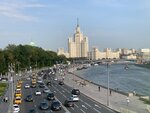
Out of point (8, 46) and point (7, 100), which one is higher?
point (8, 46)

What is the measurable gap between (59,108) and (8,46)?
126m

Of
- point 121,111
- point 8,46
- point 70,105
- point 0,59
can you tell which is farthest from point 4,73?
point 121,111

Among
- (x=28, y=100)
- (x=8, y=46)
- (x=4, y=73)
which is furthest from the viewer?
(x=8, y=46)

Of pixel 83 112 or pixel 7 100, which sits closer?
pixel 83 112

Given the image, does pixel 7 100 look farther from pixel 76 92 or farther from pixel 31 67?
pixel 31 67

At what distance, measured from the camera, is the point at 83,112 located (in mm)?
45531

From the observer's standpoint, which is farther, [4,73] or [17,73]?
[17,73]

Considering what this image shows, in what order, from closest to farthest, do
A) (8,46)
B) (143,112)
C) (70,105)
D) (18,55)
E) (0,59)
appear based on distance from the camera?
1. (143,112)
2. (70,105)
3. (0,59)
4. (18,55)
5. (8,46)

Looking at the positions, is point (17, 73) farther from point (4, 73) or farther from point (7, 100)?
point (7, 100)

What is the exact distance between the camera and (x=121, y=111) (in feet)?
145

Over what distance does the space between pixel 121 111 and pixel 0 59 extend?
80.5 meters

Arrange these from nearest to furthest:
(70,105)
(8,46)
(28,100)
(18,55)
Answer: (70,105) → (28,100) → (18,55) → (8,46)

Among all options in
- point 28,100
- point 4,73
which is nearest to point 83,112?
point 28,100

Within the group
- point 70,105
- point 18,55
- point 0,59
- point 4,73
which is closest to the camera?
point 70,105
